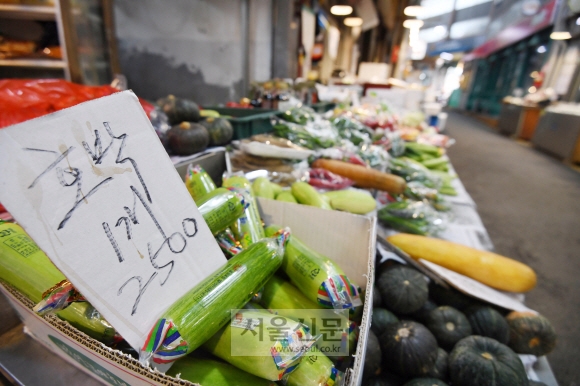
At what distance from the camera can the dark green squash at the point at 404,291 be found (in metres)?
1.23

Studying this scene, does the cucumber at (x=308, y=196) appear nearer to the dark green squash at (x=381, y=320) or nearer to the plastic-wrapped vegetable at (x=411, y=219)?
the dark green squash at (x=381, y=320)

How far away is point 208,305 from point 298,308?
0.31 metres

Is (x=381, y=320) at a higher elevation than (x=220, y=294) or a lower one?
lower

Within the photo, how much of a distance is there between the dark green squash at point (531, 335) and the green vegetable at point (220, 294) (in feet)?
4.21

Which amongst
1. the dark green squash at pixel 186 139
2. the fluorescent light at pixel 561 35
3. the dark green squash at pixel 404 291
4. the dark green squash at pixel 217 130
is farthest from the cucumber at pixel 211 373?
the fluorescent light at pixel 561 35

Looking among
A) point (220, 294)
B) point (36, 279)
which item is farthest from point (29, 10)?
point (220, 294)

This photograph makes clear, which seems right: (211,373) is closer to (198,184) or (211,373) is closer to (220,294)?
(220,294)

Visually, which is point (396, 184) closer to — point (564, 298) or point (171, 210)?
point (171, 210)

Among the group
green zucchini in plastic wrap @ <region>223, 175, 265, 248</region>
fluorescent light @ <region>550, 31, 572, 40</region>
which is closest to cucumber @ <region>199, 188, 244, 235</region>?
green zucchini in plastic wrap @ <region>223, 175, 265, 248</region>

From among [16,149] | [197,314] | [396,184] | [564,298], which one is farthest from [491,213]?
[16,149]

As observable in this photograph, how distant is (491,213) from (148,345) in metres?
4.96

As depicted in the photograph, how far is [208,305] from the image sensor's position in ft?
2.14

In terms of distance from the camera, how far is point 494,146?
9.41 m

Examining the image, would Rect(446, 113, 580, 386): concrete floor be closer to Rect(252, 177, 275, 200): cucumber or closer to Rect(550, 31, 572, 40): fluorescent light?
Rect(252, 177, 275, 200): cucumber
